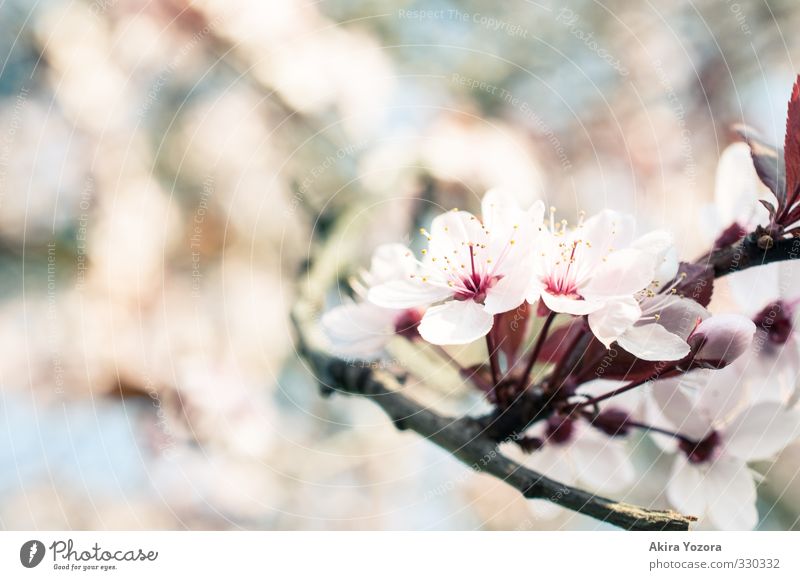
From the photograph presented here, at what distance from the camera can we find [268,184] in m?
0.69

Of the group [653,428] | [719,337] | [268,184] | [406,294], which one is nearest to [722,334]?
[719,337]

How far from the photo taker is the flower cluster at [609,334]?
447mm

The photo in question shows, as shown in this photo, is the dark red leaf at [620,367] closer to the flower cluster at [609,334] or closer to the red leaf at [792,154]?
the flower cluster at [609,334]

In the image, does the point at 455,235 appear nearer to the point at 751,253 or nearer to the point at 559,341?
the point at 559,341

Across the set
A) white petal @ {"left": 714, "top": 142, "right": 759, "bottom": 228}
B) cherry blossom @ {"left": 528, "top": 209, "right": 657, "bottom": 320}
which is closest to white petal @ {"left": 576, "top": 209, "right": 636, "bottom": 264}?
cherry blossom @ {"left": 528, "top": 209, "right": 657, "bottom": 320}

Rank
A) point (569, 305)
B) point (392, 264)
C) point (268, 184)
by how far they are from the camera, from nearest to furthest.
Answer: point (569, 305), point (392, 264), point (268, 184)

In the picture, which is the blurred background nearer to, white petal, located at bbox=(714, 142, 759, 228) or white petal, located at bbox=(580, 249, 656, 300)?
white petal, located at bbox=(714, 142, 759, 228)

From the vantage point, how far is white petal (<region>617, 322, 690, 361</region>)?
45 centimetres

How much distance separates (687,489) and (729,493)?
32mm

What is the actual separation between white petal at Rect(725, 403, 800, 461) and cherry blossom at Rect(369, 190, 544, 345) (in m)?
0.24

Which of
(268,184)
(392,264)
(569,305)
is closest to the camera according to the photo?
(569,305)

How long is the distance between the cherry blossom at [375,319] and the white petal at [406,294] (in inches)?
0.7

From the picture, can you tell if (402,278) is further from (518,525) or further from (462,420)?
(518,525)

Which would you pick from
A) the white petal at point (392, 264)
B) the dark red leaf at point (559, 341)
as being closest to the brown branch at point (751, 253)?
the dark red leaf at point (559, 341)
